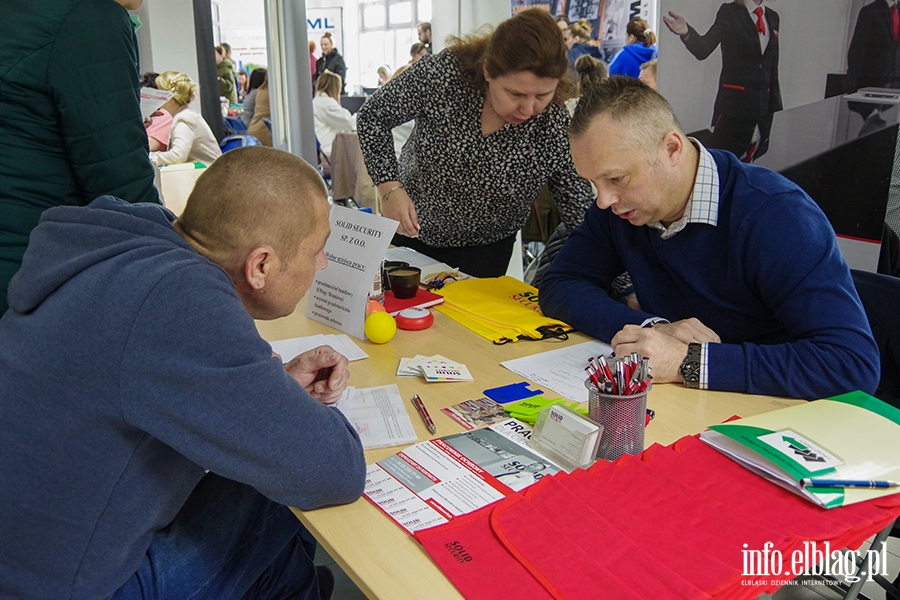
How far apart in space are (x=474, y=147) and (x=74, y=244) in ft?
5.21

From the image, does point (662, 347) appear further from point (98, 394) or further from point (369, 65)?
point (369, 65)

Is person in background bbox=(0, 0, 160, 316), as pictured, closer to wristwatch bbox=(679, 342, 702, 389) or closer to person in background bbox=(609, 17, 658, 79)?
wristwatch bbox=(679, 342, 702, 389)

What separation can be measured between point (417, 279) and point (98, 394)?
1210 millimetres

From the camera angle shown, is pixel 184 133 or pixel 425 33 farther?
pixel 425 33

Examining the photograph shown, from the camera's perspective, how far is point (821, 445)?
1.11 metres

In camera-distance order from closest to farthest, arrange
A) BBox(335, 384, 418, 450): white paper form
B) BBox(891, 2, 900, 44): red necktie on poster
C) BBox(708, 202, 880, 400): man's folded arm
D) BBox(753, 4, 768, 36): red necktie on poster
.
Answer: BBox(335, 384, 418, 450): white paper form
BBox(708, 202, 880, 400): man's folded arm
BBox(891, 2, 900, 44): red necktie on poster
BBox(753, 4, 768, 36): red necktie on poster

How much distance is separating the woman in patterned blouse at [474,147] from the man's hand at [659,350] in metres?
0.94

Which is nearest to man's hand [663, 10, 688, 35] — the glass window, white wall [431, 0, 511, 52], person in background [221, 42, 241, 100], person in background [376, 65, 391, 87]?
white wall [431, 0, 511, 52]

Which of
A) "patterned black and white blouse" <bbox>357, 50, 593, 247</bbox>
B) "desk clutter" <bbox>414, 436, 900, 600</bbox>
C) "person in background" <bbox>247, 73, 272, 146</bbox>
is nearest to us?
"desk clutter" <bbox>414, 436, 900, 600</bbox>

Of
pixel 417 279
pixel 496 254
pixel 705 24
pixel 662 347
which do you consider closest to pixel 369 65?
pixel 705 24

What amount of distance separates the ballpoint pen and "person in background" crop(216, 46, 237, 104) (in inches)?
311

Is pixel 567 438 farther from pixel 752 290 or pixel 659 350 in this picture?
pixel 752 290

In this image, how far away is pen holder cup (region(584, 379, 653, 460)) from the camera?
1.17m

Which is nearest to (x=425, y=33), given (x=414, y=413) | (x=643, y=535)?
(x=414, y=413)
